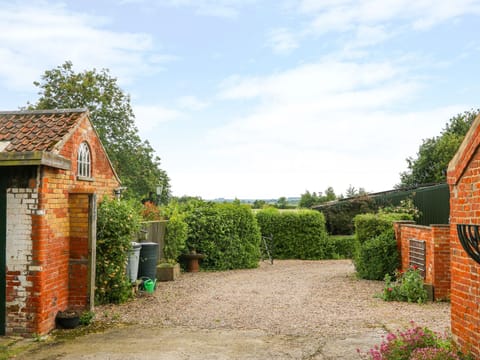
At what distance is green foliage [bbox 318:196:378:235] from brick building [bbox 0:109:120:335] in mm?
15611

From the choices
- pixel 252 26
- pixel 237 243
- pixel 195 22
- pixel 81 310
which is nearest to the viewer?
pixel 81 310

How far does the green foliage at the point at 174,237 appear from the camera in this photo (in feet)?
51.9

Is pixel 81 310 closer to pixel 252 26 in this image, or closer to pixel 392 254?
pixel 252 26

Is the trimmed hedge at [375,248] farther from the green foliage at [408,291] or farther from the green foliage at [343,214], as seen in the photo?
the green foliage at [343,214]

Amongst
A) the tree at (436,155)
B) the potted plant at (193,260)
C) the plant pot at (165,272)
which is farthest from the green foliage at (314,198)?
the plant pot at (165,272)

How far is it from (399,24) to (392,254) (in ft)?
21.3

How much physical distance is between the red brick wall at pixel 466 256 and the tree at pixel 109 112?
Answer: 2580 cm

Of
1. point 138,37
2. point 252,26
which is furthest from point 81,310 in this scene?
point 252,26

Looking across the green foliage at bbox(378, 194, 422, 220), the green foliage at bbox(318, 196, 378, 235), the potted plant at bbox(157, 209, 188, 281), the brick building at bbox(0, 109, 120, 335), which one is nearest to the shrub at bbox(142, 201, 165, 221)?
the potted plant at bbox(157, 209, 188, 281)

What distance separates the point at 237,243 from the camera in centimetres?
1784

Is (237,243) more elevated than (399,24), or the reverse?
(399,24)

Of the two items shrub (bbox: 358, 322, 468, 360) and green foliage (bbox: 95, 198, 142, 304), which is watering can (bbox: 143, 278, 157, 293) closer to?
green foliage (bbox: 95, 198, 142, 304)

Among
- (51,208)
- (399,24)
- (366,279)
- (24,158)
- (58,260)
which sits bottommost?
(366,279)

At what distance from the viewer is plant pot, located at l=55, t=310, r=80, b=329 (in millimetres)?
8422
